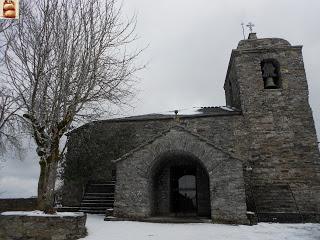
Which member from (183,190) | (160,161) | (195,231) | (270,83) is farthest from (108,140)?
(270,83)

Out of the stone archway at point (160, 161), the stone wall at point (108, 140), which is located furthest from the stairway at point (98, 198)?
the stone archway at point (160, 161)

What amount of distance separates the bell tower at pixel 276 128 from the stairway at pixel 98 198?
7.09 meters

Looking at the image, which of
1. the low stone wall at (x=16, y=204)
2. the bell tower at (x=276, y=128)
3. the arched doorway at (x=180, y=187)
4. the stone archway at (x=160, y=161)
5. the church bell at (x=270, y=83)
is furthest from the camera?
the church bell at (x=270, y=83)

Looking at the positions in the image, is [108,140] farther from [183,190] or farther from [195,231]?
[195,231]

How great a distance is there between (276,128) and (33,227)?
12638 millimetres

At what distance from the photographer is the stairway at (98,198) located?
1557 centimetres

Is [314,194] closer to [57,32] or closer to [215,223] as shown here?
[215,223]

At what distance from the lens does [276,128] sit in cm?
1652

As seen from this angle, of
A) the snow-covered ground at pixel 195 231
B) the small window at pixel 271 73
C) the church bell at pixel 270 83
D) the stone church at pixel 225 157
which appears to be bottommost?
the snow-covered ground at pixel 195 231

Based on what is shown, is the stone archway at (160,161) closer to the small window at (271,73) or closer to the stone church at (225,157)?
the stone church at (225,157)

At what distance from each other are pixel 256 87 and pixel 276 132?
278 centimetres

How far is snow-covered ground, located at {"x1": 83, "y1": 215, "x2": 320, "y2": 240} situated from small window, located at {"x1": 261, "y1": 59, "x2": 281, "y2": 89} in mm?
8228

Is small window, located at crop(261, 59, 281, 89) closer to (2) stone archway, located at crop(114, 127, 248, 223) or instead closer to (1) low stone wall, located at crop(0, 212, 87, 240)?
(2) stone archway, located at crop(114, 127, 248, 223)

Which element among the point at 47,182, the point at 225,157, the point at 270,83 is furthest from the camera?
the point at 270,83
